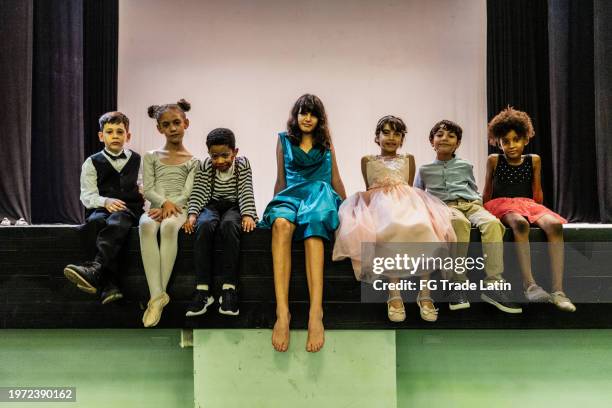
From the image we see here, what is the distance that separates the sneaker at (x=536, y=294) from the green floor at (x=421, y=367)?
0.86ft

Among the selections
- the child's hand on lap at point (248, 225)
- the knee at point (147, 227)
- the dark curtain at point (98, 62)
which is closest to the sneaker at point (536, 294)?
the child's hand on lap at point (248, 225)

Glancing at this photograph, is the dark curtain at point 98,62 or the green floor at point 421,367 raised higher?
the dark curtain at point 98,62

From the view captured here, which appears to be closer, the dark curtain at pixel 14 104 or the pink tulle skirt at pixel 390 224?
the pink tulle skirt at pixel 390 224

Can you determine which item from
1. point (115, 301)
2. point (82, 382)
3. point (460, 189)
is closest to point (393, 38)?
point (460, 189)

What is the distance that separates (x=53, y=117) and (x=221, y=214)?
2.55m

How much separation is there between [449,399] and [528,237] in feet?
2.55

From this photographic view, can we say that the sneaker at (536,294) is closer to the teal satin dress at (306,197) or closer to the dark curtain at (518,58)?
the teal satin dress at (306,197)

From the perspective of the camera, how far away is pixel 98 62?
425 cm

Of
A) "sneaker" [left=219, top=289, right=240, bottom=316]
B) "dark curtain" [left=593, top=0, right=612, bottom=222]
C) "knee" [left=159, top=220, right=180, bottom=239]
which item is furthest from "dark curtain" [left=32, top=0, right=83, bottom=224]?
"dark curtain" [left=593, top=0, right=612, bottom=222]

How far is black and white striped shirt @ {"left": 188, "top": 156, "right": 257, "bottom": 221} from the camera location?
2193 millimetres

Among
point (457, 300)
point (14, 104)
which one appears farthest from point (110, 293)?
point (14, 104)

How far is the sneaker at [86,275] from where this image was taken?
1.85m

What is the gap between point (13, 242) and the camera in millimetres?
2152

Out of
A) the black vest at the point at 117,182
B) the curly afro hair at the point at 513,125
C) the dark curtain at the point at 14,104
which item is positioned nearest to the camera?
the black vest at the point at 117,182
